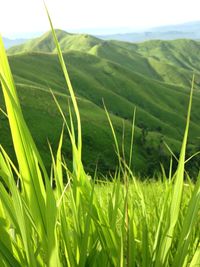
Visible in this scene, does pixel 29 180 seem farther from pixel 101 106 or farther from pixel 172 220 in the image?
pixel 101 106

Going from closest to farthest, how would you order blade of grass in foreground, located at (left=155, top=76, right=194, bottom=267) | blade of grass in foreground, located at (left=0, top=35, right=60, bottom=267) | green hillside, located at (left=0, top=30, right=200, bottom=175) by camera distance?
blade of grass in foreground, located at (left=0, top=35, right=60, bottom=267), blade of grass in foreground, located at (left=155, top=76, right=194, bottom=267), green hillside, located at (left=0, top=30, right=200, bottom=175)

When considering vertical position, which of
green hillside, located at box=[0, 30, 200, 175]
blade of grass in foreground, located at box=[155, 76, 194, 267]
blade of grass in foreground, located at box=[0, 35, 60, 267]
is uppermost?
blade of grass in foreground, located at box=[0, 35, 60, 267]

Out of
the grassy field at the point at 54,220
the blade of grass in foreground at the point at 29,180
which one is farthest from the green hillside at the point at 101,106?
the blade of grass in foreground at the point at 29,180

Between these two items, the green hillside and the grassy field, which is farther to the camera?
the green hillside

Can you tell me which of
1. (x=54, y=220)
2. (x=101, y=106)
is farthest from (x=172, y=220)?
(x=101, y=106)

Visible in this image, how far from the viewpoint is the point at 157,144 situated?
99000 mm

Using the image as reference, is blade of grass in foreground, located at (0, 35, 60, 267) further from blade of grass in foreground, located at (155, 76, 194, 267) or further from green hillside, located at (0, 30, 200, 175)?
green hillside, located at (0, 30, 200, 175)

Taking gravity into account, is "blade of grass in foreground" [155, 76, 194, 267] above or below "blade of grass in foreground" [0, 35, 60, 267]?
below

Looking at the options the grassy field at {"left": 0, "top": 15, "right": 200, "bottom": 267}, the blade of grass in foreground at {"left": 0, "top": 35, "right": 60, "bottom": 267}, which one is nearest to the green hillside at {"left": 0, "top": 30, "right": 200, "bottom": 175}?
the grassy field at {"left": 0, "top": 15, "right": 200, "bottom": 267}

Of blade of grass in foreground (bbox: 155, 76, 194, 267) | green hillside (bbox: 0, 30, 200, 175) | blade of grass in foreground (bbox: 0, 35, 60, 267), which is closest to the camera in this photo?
blade of grass in foreground (bbox: 0, 35, 60, 267)

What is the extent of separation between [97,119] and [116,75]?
6518 cm

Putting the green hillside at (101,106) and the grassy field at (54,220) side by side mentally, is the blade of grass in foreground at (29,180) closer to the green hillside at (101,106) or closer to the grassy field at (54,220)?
the grassy field at (54,220)

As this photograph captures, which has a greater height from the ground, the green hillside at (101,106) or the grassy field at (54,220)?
the grassy field at (54,220)

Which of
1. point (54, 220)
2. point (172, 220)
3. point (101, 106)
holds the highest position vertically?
point (54, 220)
